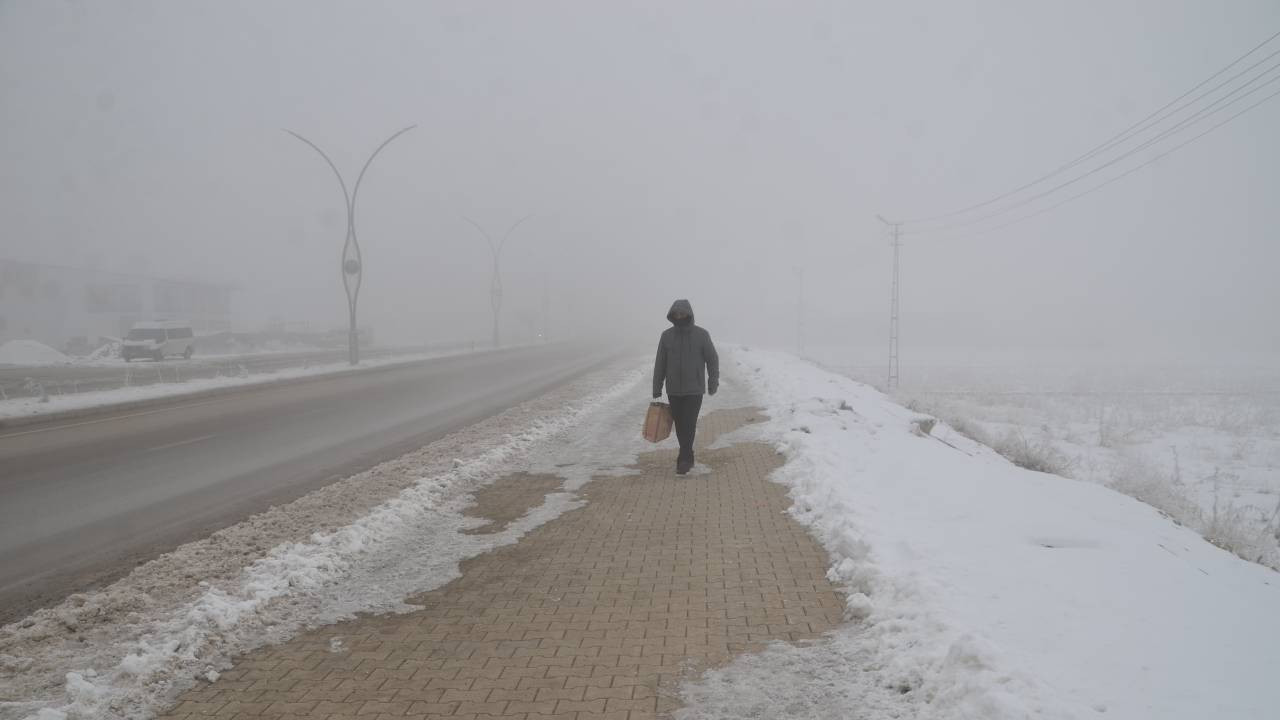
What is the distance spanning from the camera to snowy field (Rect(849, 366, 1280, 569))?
35.7 ft

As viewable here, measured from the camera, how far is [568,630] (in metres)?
4.34

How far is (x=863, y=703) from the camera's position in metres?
3.39

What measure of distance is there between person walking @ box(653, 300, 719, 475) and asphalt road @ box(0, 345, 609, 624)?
441cm

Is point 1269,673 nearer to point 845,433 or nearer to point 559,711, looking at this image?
point 559,711

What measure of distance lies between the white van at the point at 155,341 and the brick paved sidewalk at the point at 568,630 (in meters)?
34.7

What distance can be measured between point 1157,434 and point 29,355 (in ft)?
152

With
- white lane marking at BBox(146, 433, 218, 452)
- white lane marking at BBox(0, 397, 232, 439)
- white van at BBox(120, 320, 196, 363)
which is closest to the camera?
white lane marking at BBox(146, 433, 218, 452)

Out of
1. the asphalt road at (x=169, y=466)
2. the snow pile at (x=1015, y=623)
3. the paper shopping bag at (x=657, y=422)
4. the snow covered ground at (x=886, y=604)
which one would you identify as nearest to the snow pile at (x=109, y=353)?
the asphalt road at (x=169, y=466)

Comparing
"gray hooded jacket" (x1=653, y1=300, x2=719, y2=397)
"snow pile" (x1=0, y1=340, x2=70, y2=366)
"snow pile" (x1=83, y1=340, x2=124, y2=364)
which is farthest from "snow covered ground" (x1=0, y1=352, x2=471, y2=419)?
"gray hooded jacket" (x1=653, y1=300, x2=719, y2=397)

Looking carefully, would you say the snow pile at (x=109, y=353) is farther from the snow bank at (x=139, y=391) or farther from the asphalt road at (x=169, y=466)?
the asphalt road at (x=169, y=466)

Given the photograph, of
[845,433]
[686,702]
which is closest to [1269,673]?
[686,702]

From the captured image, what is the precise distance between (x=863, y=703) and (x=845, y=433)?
732 centimetres

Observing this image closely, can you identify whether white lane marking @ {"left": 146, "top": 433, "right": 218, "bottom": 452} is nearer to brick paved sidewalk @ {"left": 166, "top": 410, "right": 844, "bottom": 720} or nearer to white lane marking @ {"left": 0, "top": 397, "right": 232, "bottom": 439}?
white lane marking @ {"left": 0, "top": 397, "right": 232, "bottom": 439}

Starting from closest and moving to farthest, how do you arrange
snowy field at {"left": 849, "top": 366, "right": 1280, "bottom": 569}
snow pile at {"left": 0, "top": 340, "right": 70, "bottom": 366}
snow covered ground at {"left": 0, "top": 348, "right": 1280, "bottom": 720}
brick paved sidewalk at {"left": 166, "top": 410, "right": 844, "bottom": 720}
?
snow covered ground at {"left": 0, "top": 348, "right": 1280, "bottom": 720}, brick paved sidewalk at {"left": 166, "top": 410, "right": 844, "bottom": 720}, snowy field at {"left": 849, "top": 366, "right": 1280, "bottom": 569}, snow pile at {"left": 0, "top": 340, "right": 70, "bottom": 366}
